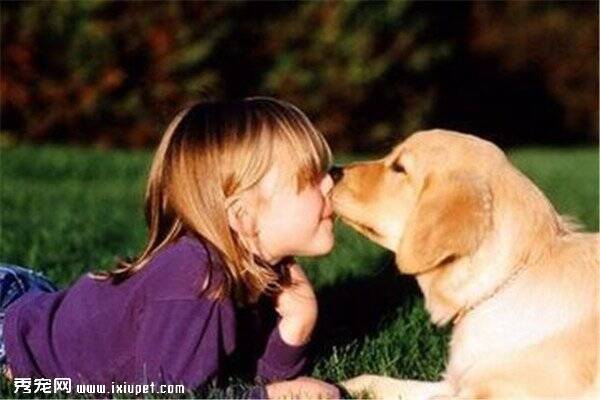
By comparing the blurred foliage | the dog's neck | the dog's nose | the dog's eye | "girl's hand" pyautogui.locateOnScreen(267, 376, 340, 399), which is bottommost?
the blurred foliage

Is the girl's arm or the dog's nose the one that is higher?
the dog's nose

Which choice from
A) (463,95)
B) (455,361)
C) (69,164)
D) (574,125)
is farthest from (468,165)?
(574,125)

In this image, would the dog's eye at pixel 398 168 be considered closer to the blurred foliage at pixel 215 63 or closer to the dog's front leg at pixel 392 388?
the dog's front leg at pixel 392 388

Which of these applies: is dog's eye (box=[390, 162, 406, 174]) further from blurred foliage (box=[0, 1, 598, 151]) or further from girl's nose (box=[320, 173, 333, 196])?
blurred foliage (box=[0, 1, 598, 151])

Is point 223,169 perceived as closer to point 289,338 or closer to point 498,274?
point 289,338

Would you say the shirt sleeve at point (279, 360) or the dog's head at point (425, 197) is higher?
the dog's head at point (425, 197)

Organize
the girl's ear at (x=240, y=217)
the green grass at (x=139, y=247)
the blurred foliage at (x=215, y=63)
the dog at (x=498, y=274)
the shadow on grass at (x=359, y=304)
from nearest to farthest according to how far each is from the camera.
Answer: the dog at (x=498, y=274) < the girl's ear at (x=240, y=217) < the green grass at (x=139, y=247) < the shadow on grass at (x=359, y=304) < the blurred foliage at (x=215, y=63)

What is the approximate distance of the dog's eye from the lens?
4402mm

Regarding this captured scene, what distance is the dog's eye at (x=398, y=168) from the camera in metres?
4.40

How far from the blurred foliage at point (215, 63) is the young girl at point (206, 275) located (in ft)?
27.1

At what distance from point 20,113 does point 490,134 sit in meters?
10.5

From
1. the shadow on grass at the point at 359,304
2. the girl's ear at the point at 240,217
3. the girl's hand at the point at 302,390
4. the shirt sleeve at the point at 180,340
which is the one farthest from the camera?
the shadow on grass at the point at 359,304

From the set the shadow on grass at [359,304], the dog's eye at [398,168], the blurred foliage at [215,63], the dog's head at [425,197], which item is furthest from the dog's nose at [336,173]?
the blurred foliage at [215,63]

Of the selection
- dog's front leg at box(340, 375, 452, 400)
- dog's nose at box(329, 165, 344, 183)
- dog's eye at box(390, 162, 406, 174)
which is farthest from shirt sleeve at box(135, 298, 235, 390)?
dog's eye at box(390, 162, 406, 174)
